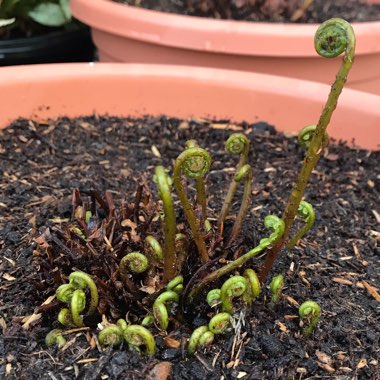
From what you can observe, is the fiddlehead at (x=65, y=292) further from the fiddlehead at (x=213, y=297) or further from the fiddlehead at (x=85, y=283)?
the fiddlehead at (x=213, y=297)

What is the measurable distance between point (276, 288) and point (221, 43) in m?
0.80

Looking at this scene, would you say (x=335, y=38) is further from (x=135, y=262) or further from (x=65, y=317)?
(x=65, y=317)

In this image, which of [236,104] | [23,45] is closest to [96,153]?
[236,104]

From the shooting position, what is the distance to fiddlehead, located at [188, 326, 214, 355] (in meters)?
0.83

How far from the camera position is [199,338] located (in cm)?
83

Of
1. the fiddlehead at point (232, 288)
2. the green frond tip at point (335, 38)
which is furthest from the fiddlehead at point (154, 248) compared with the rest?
the green frond tip at point (335, 38)

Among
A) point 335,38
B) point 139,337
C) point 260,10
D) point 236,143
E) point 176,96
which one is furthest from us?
point 260,10

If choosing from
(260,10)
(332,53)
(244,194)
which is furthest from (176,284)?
(260,10)

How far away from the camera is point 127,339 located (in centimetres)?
82

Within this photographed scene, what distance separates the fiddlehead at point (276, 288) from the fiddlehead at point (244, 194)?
100 millimetres

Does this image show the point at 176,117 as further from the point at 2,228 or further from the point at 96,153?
the point at 2,228

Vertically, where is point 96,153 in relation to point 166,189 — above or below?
below

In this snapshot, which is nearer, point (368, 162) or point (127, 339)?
point (127, 339)

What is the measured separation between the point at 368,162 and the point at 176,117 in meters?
0.43
